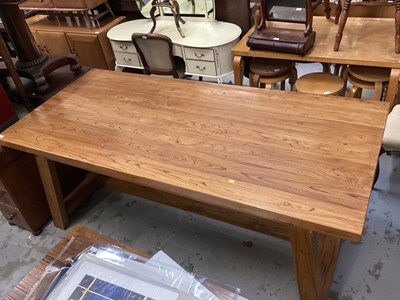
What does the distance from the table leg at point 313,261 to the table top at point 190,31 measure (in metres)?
1.72

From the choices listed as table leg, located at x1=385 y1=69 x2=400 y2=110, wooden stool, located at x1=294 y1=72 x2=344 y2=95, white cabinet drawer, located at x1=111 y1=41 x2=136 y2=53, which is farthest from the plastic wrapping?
white cabinet drawer, located at x1=111 y1=41 x2=136 y2=53

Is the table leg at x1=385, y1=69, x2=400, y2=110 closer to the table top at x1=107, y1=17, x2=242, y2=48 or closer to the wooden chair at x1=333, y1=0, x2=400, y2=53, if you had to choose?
the wooden chair at x1=333, y1=0, x2=400, y2=53

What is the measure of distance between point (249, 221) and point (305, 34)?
4.06 feet

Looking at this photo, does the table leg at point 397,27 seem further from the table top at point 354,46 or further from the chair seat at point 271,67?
the chair seat at point 271,67

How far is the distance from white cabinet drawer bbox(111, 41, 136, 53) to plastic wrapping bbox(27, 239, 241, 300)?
216 cm

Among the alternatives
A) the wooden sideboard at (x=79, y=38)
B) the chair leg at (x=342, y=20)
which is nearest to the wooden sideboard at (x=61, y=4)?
the wooden sideboard at (x=79, y=38)

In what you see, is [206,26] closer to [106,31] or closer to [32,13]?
[106,31]

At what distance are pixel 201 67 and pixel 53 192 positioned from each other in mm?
1492

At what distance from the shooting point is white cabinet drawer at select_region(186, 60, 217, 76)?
2.78 m

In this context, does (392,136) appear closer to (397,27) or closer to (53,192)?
(397,27)

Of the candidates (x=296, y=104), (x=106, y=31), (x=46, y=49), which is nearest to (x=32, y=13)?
(x=46, y=49)

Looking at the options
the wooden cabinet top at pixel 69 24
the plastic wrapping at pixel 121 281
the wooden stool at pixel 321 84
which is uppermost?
the wooden cabinet top at pixel 69 24

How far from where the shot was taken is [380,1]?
2172 millimetres

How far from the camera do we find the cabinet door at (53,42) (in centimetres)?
341
